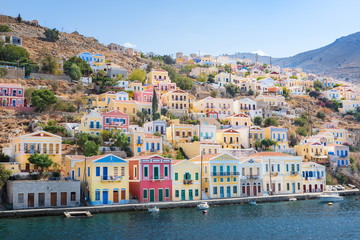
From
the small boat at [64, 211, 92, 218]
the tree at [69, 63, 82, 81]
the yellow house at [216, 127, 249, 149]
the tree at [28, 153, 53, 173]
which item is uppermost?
the tree at [69, 63, 82, 81]

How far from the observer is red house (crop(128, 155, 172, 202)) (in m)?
47.6

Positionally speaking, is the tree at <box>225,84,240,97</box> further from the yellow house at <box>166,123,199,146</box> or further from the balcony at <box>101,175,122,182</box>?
the balcony at <box>101,175,122,182</box>

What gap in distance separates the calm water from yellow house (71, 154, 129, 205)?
4269mm

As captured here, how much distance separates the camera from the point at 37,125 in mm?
63531

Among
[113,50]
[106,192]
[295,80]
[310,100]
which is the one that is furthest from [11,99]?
[295,80]

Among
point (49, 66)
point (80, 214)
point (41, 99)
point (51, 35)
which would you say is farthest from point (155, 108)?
point (51, 35)

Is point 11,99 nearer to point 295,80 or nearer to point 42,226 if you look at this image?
point 42,226

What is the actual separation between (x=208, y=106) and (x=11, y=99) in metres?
37.9

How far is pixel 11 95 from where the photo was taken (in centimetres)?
7144

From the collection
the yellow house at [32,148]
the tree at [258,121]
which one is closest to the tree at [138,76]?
the tree at [258,121]


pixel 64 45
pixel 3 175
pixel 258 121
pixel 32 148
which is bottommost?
pixel 3 175

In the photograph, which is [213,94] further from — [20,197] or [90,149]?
[20,197]

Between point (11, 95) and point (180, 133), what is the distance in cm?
A: 2939

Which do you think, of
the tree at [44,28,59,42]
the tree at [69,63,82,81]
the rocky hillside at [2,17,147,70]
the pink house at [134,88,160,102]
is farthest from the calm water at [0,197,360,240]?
the tree at [44,28,59,42]
